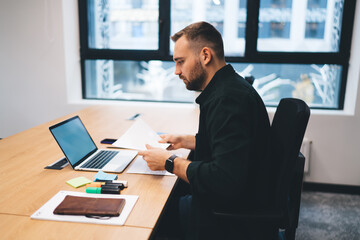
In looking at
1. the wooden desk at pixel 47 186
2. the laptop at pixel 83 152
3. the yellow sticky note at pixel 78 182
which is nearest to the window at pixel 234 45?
the wooden desk at pixel 47 186

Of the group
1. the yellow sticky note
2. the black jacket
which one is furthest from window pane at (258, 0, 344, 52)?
the yellow sticky note

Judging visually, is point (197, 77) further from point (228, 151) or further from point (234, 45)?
point (234, 45)

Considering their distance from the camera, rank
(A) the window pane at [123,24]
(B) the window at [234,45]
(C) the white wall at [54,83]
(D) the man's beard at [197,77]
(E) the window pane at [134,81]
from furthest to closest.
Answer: (E) the window pane at [134,81]
(A) the window pane at [123,24]
(B) the window at [234,45]
(C) the white wall at [54,83]
(D) the man's beard at [197,77]

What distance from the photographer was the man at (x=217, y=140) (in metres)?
1.02

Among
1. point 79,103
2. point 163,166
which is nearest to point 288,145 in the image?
point 163,166

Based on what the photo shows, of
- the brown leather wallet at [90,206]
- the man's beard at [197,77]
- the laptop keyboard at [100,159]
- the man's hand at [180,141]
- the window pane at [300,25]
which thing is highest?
the window pane at [300,25]

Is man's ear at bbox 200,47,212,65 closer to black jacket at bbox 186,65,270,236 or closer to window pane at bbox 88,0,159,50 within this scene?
black jacket at bbox 186,65,270,236

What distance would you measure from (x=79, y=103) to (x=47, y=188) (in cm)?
205

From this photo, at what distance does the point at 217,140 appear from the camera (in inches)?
41.1

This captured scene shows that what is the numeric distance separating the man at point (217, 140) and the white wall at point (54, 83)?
187cm

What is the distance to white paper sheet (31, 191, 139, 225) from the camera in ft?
3.18

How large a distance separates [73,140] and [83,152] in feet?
0.26

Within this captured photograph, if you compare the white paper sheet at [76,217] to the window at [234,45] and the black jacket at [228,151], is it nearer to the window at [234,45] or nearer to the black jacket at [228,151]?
the black jacket at [228,151]

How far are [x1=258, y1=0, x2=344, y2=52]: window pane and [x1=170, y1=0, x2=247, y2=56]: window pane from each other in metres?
0.19
